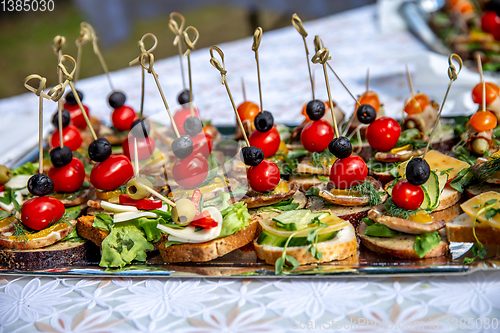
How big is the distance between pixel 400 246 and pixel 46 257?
4.85 feet

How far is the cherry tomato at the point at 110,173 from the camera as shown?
2.11 m

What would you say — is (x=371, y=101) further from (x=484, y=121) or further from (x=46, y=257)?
(x=46, y=257)

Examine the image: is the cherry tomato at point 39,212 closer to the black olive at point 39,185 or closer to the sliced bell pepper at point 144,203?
the black olive at point 39,185

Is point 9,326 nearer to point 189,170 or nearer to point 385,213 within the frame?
point 189,170

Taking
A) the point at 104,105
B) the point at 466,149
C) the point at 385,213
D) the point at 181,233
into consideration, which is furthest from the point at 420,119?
the point at 104,105

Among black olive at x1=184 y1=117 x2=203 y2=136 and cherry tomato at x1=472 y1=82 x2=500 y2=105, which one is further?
cherry tomato at x1=472 y1=82 x2=500 y2=105

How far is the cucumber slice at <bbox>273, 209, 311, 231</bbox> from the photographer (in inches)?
68.7

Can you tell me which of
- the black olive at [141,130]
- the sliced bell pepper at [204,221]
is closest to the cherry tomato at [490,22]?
the black olive at [141,130]

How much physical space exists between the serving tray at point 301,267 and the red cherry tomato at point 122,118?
119cm

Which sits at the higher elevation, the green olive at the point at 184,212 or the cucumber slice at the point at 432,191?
the green olive at the point at 184,212

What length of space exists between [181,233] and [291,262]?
18.1 inches

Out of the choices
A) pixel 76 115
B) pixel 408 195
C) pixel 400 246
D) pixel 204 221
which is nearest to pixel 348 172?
pixel 408 195

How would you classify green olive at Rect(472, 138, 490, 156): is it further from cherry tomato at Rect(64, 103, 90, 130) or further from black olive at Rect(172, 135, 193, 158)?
cherry tomato at Rect(64, 103, 90, 130)

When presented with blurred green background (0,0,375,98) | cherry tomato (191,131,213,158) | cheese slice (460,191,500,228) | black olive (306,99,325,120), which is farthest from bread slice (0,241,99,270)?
blurred green background (0,0,375,98)
